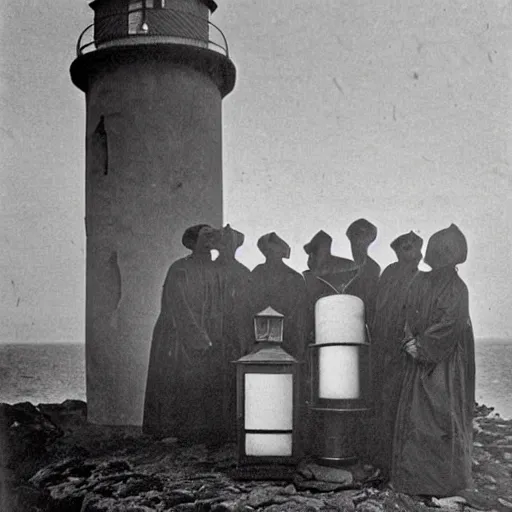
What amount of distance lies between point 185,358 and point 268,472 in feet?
2.66

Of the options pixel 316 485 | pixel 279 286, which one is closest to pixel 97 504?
pixel 316 485

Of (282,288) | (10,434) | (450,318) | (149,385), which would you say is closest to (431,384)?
(450,318)

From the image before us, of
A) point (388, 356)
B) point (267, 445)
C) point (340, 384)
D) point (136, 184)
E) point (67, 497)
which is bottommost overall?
point (67, 497)

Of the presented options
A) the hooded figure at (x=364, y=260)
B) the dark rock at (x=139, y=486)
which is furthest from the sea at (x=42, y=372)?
the hooded figure at (x=364, y=260)

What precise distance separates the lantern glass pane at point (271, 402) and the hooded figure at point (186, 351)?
59 centimetres

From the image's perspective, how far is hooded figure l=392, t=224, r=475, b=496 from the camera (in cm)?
339

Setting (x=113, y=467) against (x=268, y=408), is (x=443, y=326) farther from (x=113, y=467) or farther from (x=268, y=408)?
(x=113, y=467)

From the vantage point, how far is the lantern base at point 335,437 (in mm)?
3482

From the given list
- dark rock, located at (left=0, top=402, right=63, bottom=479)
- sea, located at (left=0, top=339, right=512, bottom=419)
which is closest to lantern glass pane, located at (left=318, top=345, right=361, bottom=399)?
sea, located at (left=0, top=339, right=512, bottom=419)

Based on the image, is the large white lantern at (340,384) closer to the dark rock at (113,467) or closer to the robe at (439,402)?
the robe at (439,402)

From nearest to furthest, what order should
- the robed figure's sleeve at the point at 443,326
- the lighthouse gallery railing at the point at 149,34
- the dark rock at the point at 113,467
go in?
the robed figure's sleeve at the point at 443,326
the dark rock at the point at 113,467
the lighthouse gallery railing at the point at 149,34

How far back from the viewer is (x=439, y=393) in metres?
3.43

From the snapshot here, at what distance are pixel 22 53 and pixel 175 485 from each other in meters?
2.31

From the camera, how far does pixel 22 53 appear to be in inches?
168
